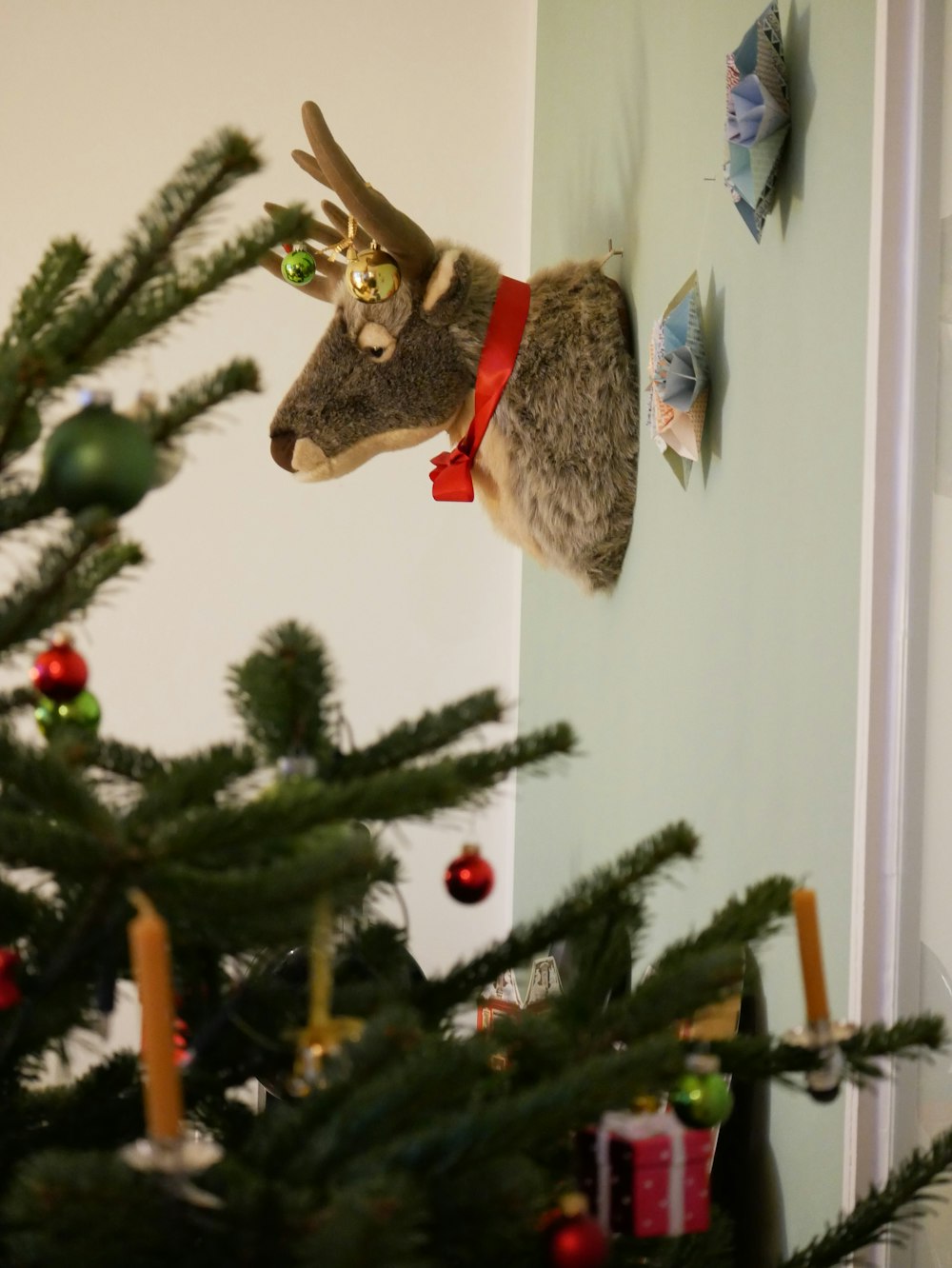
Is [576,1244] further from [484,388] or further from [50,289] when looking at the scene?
[484,388]

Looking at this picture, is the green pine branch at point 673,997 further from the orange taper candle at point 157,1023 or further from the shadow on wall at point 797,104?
the shadow on wall at point 797,104

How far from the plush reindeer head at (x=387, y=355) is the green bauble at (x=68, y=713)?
0.92 m

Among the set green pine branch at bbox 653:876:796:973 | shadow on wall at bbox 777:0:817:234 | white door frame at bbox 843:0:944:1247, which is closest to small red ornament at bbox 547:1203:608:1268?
green pine branch at bbox 653:876:796:973

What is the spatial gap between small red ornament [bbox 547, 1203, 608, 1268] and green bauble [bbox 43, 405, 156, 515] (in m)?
0.32

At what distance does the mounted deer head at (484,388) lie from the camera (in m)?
1.50

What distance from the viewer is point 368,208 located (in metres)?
1.42

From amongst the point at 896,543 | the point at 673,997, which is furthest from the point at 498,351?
the point at 673,997

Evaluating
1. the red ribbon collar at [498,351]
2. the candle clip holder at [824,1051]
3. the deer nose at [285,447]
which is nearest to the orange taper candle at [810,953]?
the candle clip holder at [824,1051]

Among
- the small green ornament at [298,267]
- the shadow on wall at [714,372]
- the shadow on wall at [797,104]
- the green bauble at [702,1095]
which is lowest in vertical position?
the green bauble at [702,1095]

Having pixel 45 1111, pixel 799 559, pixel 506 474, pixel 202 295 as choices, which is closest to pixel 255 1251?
pixel 45 1111

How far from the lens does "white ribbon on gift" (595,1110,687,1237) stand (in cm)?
50

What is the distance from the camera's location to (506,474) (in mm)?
1564

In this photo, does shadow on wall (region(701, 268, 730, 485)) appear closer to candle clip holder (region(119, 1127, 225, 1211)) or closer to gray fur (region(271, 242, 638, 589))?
gray fur (region(271, 242, 638, 589))

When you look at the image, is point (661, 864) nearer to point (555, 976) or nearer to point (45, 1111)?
point (45, 1111)
